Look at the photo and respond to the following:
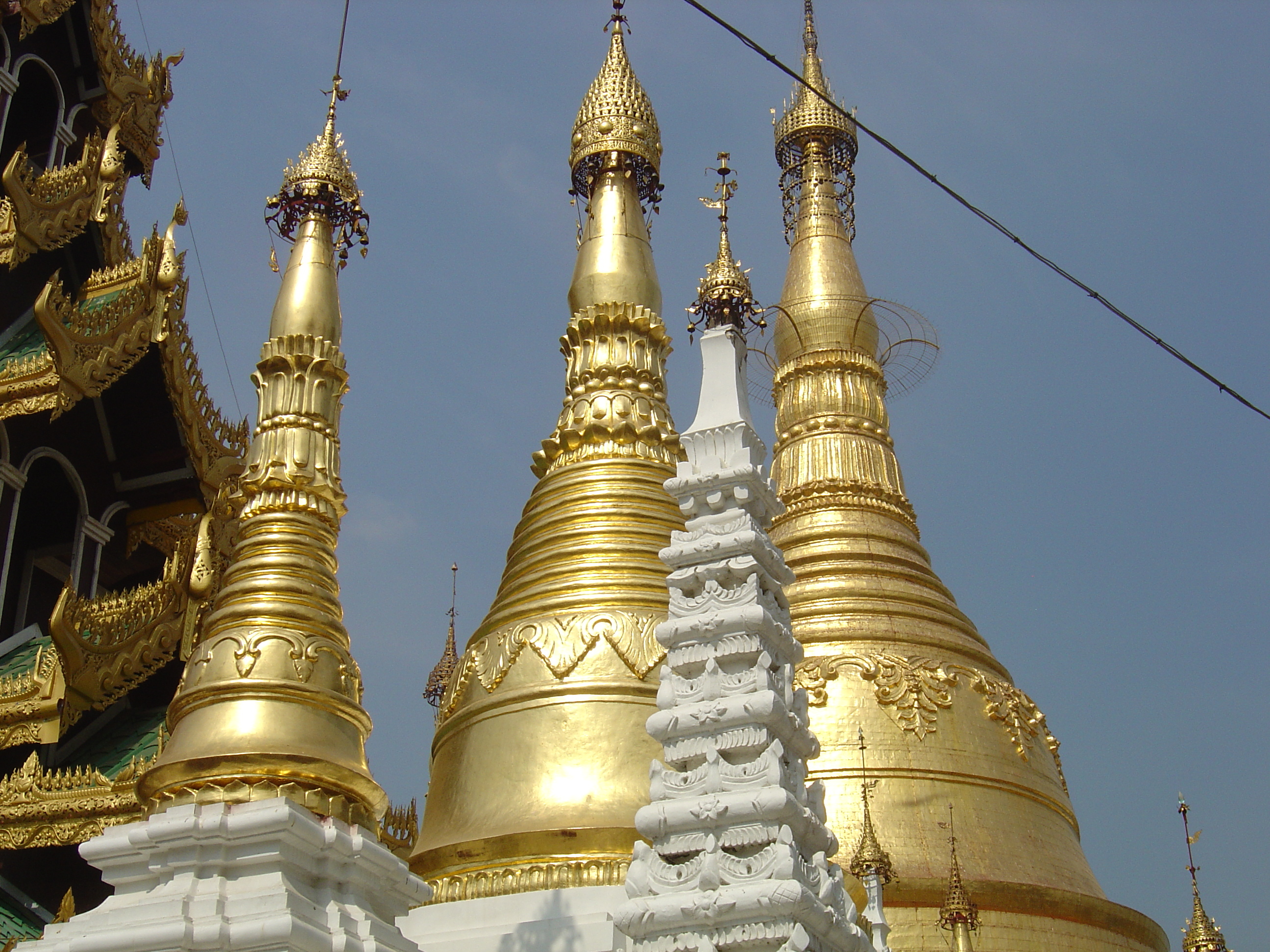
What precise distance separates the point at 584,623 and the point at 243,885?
11.2 ft

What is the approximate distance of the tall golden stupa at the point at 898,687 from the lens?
42.0 feet

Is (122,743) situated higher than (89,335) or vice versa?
(89,335)

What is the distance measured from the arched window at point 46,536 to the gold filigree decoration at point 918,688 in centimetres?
665

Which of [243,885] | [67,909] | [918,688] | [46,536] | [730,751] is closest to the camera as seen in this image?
[730,751]

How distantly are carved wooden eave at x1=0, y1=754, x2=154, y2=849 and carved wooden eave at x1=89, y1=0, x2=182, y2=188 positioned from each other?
273 inches

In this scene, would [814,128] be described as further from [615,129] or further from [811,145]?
[615,129]

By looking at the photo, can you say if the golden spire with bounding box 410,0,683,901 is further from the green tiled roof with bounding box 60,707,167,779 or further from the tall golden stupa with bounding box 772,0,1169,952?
the tall golden stupa with bounding box 772,0,1169,952

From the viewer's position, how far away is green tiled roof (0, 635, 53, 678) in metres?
11.8

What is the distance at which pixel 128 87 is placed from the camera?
619 inches

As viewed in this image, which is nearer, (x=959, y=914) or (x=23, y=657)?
(x=959, y=914)

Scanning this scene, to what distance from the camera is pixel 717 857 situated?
5.95 meters

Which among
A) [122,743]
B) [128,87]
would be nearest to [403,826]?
[122,743]

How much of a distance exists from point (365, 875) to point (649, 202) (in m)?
7.08

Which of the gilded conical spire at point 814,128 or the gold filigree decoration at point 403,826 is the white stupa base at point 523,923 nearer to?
the gold filigree decoration at point 403,826
